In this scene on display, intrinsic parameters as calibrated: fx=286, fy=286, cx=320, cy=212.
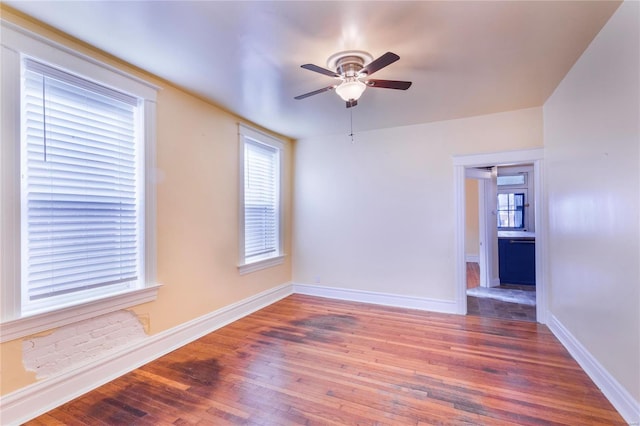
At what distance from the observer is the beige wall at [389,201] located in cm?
391

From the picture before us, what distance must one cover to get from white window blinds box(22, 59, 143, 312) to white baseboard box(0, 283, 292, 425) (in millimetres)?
544

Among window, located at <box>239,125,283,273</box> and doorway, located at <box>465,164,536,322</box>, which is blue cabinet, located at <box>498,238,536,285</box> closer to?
doorway, located at <box>465,164,536,322</box>

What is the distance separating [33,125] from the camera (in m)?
1.99

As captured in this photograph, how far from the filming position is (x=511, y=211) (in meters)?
7.43

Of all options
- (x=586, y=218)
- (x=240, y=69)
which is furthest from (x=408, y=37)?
(x=586, y=218)

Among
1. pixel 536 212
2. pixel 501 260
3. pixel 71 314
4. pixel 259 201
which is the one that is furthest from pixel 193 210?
pixel 501 260

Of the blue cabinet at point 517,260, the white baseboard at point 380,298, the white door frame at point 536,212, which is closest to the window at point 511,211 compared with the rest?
the blue cabinet at point 517,260

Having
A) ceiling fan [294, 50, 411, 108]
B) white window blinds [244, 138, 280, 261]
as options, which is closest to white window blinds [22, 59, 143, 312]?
white window blinds [244, 138, 280, 261]

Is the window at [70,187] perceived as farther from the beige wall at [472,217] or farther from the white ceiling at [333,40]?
the beige wall at [472,217]

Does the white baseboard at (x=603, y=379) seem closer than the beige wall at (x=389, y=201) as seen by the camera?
Yes

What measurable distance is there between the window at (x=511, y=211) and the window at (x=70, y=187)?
7.98 m

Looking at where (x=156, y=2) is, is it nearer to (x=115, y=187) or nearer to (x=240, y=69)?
(x=240, y=69)

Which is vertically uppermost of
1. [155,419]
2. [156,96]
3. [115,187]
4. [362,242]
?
[156,96]

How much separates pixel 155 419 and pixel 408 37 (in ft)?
10.5
